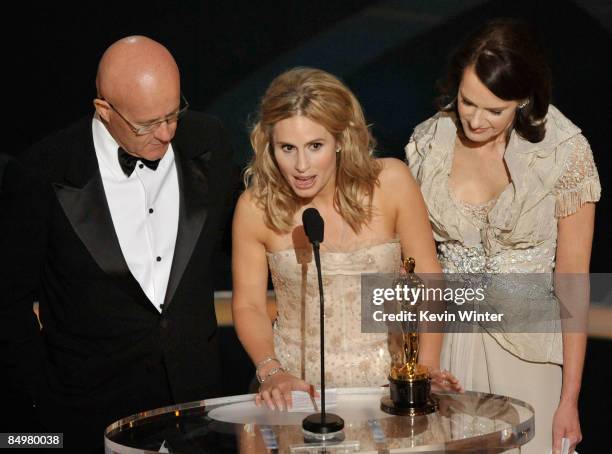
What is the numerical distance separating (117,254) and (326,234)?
2.10 feet

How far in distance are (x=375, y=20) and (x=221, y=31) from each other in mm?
628

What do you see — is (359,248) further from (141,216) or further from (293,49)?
(293,49)

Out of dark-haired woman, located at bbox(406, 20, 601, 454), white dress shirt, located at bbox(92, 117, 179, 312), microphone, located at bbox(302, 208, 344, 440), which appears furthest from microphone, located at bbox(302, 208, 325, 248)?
dark-haired woman, located at bbox(406, 20, 601, 454)

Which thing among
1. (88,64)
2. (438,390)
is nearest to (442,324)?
(438,390)

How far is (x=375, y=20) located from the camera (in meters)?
4.31

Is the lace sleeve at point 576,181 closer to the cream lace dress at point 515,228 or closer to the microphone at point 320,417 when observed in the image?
the cream lace dress at point 515,228

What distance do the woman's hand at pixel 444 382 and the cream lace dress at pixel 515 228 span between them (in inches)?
27.2

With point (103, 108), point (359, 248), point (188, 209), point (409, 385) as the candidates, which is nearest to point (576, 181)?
point (359, 248)

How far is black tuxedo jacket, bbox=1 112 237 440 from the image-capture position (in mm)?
2826

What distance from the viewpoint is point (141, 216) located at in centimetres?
291

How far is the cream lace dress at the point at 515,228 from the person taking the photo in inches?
123

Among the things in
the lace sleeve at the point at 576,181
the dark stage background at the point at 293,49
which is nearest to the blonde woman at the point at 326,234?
the lace sleeve at the point at 576,181

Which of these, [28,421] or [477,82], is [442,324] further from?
[28,421]

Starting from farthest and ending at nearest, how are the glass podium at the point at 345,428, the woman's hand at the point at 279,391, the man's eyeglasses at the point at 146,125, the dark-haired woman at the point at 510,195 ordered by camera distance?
1. the dark-haired woman at the point at 510,195
2. the man's eyeglasses at the point at 146,125
3. the woman's hand at the point at 279,391
4. the glass podium at the point at 345,428
